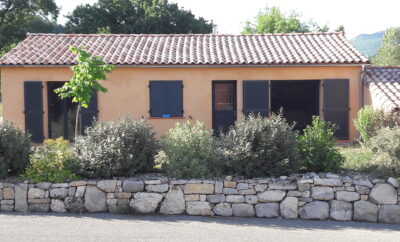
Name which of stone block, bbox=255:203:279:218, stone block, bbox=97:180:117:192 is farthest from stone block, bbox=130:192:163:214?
stone block, bbox=255:203:279:218

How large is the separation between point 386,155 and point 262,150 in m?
2.04

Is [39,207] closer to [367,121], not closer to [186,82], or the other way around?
[186,82]

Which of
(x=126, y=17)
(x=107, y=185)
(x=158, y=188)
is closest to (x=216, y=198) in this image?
(x=158, y=188)

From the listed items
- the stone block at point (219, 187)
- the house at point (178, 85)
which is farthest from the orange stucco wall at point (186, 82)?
the stone block at point (219, 187)

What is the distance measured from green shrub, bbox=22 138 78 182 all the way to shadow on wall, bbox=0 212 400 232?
2.04 ft

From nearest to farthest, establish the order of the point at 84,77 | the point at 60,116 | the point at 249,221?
the point at 249,221, the point at 84,77, the point at 60,116

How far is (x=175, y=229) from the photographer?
6680 mm

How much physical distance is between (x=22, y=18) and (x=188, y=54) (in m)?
17.6

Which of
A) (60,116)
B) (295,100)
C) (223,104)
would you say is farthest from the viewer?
(295,100)

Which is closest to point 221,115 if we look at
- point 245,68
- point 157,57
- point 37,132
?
point 245,68

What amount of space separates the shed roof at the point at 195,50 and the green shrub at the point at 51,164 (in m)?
5.11

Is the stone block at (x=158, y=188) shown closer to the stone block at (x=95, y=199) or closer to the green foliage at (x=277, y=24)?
the stone block at (x=95, y=199)

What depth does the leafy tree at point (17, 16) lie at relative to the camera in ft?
88.4

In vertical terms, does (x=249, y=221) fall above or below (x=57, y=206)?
below
